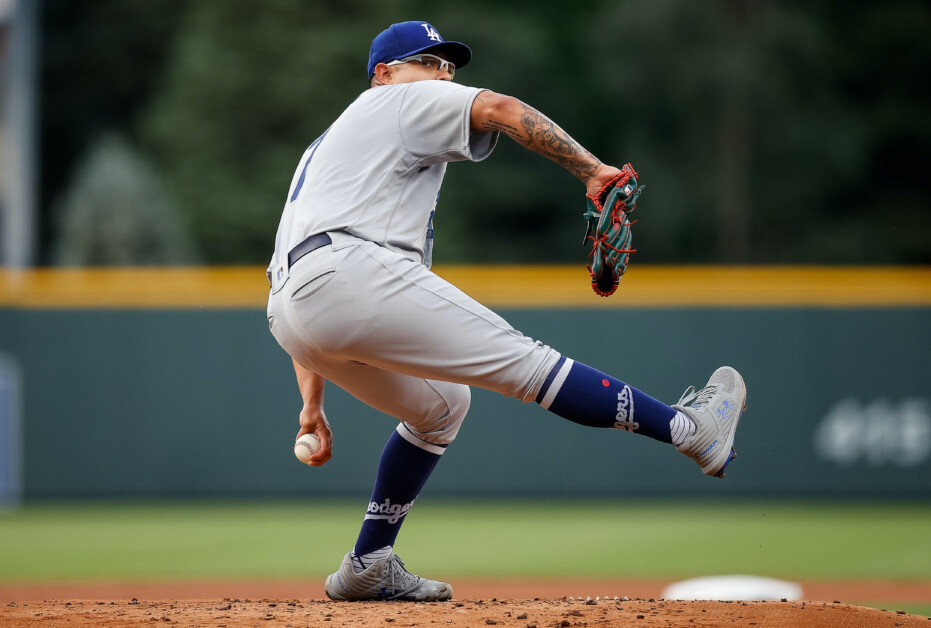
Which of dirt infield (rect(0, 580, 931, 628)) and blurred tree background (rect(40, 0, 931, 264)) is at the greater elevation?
blurred tree background (rect(40, 0, 931, 264))

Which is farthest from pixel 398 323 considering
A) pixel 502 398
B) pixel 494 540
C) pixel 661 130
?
pixel 661 130

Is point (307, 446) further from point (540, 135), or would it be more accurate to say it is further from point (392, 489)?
point (540, 135)

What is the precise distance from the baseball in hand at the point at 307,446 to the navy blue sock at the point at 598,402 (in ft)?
2.63

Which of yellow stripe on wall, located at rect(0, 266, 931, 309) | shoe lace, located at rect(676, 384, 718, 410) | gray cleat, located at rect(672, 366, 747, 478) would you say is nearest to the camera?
gray cleat, located at rect(672, 366, 747, 478)

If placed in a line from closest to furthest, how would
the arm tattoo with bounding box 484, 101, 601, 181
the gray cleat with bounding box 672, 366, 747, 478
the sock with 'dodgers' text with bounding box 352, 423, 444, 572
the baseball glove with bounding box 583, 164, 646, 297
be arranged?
the arm tattoo with bounding box 484, 101, 601, 181, the baseball glove with bounding box 583, 164, 646, 297, the gray cleat with bounding box 672, 366, 747, 478, the sock with 'dodgers' text with bounding box 352, 423, 444, 572

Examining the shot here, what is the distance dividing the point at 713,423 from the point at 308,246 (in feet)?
4.13

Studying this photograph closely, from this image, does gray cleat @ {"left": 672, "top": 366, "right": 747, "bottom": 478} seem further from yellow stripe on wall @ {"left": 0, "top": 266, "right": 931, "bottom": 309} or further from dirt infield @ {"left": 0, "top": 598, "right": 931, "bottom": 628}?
yellow stripe on wall @ {"left": 0, "top": 266, "right": 931, "bottom": 309}

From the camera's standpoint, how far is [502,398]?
936 cm

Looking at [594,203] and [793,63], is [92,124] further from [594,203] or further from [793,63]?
[594,203]

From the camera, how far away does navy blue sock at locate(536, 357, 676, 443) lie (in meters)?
3.26

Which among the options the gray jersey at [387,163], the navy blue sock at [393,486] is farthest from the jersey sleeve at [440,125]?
the navy blue sock at [393,486]

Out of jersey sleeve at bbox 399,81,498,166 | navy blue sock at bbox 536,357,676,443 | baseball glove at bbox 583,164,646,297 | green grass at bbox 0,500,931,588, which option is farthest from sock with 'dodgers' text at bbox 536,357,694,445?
green grass at bbox 0,500,931,588

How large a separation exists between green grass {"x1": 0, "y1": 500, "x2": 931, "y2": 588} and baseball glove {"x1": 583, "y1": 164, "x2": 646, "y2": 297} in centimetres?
331

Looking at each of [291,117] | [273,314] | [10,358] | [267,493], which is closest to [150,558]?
[267,493]
